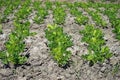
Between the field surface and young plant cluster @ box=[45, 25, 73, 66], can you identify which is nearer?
the field surface

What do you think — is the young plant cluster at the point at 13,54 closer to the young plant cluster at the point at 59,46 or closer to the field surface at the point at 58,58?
the field surface at the point at 58,58

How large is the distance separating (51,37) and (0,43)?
1679 millimetres

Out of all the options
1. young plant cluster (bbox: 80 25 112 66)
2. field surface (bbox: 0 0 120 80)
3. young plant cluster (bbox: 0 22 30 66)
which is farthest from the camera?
young plant cluster (bbox: 80 25 112 66)

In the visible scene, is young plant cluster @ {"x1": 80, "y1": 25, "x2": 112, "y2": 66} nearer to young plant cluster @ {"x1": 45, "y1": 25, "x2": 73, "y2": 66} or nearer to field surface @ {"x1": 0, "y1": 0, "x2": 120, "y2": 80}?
field surface @ {"x1": 0, "y1": 0, "x2": 120, "y2": 80}

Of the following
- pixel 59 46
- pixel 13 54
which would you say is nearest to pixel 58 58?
pixel 59 46

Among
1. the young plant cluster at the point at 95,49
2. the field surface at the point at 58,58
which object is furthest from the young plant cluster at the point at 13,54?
the young plant cluster at the point at 95,49

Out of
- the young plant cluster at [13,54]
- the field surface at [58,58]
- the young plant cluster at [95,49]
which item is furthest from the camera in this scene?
the young plant cluster at [95,49]

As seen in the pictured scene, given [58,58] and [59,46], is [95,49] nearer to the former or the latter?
Answer: [59,46]

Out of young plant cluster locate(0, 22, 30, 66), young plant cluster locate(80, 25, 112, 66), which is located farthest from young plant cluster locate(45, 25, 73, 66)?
young plant cluster locate(0, 22, 30, 66)

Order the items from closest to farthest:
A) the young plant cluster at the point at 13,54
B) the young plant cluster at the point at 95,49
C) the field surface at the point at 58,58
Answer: the field surface at the point at 58,58 → the young plant cluster at the point at 13,54 → the young plant cluster at the point at 95,49

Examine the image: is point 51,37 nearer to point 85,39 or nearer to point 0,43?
point 85,39

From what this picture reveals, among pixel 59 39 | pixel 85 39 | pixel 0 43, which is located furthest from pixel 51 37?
pixel 0 43

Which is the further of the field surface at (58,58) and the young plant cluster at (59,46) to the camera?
the young plant cluster at (59,46)

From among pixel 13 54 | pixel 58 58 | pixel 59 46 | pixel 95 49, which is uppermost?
pixel 59 46
